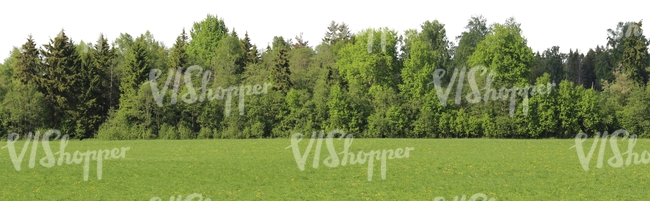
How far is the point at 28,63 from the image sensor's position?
A: 304ft

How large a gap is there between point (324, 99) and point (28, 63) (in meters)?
40.6

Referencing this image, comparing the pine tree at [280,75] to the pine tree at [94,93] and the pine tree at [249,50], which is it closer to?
the pine tree at [249,50]

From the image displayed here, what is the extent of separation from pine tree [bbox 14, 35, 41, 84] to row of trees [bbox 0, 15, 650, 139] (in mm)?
137

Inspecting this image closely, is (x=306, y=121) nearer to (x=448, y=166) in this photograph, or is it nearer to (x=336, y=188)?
(x=448, y=166)

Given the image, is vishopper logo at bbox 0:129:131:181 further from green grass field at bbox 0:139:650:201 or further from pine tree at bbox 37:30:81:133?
pine tree at bbox 37:30:81:133

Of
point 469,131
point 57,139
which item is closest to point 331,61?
point 469,131

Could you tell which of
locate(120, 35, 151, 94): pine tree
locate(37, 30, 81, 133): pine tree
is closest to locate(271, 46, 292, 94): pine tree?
locate(120, 35, 151, 94): pine tree

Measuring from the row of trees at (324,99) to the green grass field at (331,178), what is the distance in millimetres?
30820

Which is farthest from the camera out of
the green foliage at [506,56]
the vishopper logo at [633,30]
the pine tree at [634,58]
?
the vishopper logo at [633,30]

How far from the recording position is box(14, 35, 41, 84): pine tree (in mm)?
92188

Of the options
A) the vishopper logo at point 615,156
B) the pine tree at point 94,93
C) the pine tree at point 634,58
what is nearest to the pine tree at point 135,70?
the pine tree at point 94,93

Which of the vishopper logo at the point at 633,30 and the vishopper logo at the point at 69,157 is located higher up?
the vishopper logo at the point at 633,30

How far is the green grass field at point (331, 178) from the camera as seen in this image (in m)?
34.2

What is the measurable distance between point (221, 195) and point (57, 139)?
196 ft
